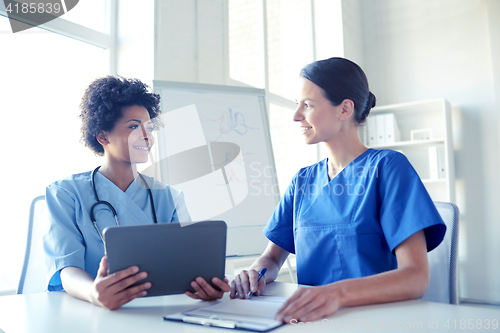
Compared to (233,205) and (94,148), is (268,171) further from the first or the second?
(94,148)

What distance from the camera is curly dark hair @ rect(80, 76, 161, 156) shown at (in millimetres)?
1434

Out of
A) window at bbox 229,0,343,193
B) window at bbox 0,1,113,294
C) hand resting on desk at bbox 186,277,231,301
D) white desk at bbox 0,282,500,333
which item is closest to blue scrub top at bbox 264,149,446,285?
white desk at bbox 0,282,500,333

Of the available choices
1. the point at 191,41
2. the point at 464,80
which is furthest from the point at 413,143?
the point at 191,41

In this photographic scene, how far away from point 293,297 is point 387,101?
3581mm

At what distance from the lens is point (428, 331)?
653mm

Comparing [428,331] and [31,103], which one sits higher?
[31,103]

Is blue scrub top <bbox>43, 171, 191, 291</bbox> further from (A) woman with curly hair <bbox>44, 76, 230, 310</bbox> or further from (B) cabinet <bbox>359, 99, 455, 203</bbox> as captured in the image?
(B) cabinet <bbox>359, 99, 455, 203</bbox>

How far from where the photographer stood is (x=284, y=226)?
4.42 ft

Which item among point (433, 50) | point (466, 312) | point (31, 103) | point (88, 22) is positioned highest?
point (433, 50)

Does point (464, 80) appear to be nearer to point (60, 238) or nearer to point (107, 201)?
point (107, 201)

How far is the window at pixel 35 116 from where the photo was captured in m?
1.78

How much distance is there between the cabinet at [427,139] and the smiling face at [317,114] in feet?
8.00

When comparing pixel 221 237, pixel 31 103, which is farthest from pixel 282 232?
pixel 31 103

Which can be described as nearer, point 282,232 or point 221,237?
point 221,237
